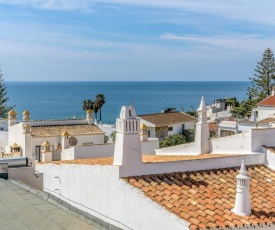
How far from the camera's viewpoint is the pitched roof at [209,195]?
8766 mm

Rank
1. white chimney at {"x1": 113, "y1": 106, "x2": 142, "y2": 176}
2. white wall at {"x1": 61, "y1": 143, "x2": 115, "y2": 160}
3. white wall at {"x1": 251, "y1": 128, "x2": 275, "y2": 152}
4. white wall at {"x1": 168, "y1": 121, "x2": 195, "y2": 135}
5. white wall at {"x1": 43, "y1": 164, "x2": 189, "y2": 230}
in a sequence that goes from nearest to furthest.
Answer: white wall at {"x1": 43, "y1": 164, "x2": 189, "y2": 230}
white chimney at {"x1": 113, "y1": 106, "x2": 142, "y2": 176}
white wall at {"x1": 251, "y1": 128, "x2": 275, "y2": 152}
white wall at {"x1": 61, "y1": 143, "x2": 115, "y2": 160}
white wall at {"x1": 168, "y1": 121, "x2": 195, "y2": 135}

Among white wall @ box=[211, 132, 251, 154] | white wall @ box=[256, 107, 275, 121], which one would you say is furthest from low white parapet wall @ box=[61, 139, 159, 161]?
white wall @ box=[256, 107, 275, 121]

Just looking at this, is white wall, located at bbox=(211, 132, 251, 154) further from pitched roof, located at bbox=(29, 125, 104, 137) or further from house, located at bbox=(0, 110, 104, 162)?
pitched roof, located at bbox=(29, 125, 104, 137)

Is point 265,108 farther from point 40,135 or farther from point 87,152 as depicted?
point 87,152

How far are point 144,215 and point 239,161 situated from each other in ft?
13.1

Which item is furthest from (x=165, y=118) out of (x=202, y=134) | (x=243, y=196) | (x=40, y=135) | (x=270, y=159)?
(x=243, y=196)

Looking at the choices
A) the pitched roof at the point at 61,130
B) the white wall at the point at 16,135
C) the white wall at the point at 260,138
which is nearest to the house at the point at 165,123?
the pitched roof at the point at 61,130

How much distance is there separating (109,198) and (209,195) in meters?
2.32

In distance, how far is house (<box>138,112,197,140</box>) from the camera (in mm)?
51125

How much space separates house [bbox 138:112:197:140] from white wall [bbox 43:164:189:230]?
123ft

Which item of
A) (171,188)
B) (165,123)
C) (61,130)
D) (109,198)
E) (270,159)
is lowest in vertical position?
(165,123)

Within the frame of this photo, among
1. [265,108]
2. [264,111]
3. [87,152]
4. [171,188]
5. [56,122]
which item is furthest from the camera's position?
[265,108]

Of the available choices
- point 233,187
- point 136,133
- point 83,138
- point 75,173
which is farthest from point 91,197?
point 83,138

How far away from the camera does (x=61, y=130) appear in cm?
2738
